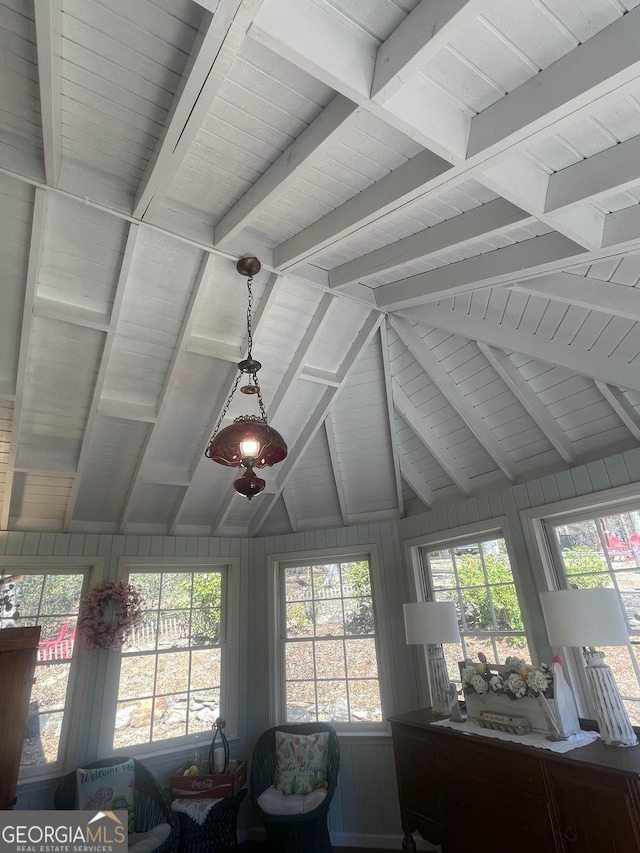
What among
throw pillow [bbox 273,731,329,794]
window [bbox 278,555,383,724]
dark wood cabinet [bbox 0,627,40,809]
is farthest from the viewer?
window [bbox 278,555,383,724]

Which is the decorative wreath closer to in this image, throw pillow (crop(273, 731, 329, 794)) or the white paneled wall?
the white paneled wall

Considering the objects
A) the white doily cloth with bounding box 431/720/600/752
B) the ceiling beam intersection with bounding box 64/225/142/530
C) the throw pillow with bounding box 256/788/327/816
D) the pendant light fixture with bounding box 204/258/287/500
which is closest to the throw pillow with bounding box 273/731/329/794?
the throw pillow with bounding box 256/788/327/816

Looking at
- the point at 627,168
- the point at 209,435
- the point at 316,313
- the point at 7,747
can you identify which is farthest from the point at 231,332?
the point at 7,747

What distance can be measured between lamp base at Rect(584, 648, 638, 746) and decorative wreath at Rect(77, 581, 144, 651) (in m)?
3.49

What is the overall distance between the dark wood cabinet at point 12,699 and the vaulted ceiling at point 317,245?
51.3 inches

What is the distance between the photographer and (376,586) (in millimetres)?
4441

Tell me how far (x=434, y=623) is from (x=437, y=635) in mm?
83

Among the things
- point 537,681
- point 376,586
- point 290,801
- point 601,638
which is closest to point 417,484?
point 376,586

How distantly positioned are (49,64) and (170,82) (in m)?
0.41

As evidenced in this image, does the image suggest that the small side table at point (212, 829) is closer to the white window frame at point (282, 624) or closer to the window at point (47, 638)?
the white window frame at point (282, 624)

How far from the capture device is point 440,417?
3.90 m

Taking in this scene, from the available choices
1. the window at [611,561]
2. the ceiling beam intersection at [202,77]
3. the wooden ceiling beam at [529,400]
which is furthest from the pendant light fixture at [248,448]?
the window at [611,561]

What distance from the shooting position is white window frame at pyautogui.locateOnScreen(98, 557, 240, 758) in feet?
12.6

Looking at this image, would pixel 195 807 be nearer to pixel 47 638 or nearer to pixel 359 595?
pixel 47 638
